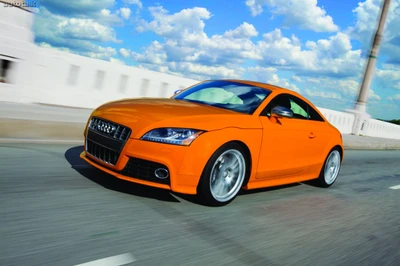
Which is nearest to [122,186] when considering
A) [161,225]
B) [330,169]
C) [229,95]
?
[161,225]

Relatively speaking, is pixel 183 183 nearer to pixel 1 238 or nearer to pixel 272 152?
pixel 272 152

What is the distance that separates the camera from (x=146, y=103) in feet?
16.4

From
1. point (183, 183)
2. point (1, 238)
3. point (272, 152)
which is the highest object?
point (272, 152)

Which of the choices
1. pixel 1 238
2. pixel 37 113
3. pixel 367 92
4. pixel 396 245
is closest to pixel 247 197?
pixel 396 245

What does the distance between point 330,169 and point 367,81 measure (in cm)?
2013

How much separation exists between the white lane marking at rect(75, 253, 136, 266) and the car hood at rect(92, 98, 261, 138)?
146 centimetres

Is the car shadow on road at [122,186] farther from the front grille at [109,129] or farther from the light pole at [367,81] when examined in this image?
the light pole at [367,81]

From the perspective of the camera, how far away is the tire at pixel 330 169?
6.89m

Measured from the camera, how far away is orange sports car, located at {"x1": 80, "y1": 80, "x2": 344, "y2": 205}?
429cm

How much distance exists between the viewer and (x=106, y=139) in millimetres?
4570

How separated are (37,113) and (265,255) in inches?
253

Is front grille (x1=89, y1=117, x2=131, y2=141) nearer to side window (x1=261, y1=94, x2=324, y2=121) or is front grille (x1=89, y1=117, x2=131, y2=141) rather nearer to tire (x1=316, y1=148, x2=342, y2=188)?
side window (x1=261, y1=94, x2=324, y2=121)

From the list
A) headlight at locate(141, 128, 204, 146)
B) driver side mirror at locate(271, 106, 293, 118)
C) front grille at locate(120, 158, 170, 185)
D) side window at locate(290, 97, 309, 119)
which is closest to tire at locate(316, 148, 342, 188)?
side window at locate(290, 97, 309, 119)

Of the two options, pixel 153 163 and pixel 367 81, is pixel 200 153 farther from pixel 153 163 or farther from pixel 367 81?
pixel 367 81
